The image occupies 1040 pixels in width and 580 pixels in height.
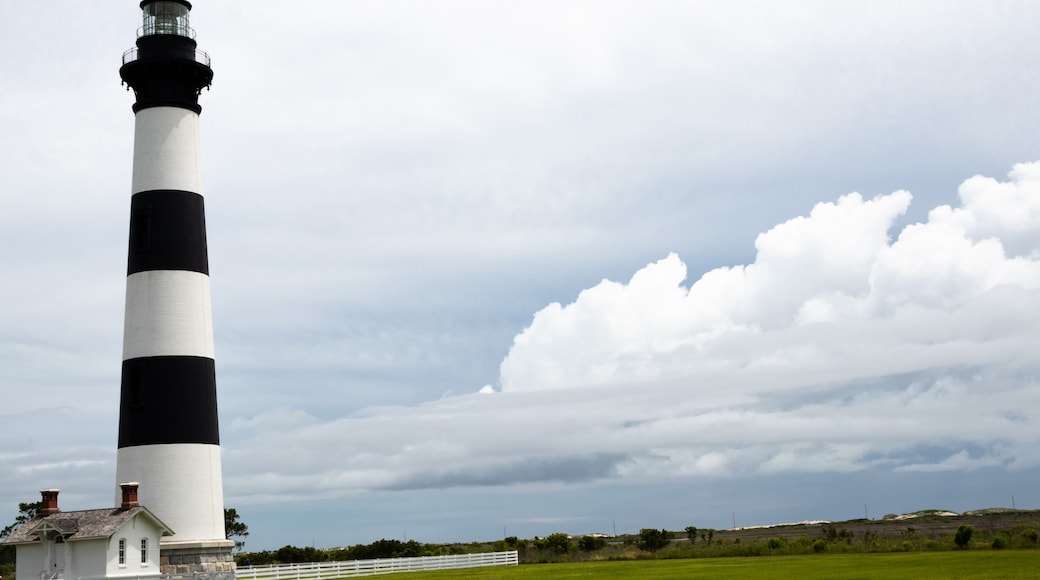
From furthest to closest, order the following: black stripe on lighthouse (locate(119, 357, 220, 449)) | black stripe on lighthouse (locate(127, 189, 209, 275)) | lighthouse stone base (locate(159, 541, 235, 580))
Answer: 1. black stripe on lighthouse (locate(127, 189, 209, 275))
2. black stripe on lighthouse (locate(119, 357, 220, 449))
3. lighthouse stone base (locate(159, 541, 235, 580))

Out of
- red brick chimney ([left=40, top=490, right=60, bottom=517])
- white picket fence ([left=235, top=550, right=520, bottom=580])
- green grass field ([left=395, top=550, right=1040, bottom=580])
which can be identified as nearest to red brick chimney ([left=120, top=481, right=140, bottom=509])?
red brick chimney ([left=40, top=490, right=60, bottom=517])

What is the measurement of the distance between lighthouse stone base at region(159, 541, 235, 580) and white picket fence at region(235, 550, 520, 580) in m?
2.43

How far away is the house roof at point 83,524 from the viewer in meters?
33.0

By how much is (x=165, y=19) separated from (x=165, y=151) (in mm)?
5940

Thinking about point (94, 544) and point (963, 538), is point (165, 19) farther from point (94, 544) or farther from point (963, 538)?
point (963, 538)

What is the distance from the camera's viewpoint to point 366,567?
4884 centimetres

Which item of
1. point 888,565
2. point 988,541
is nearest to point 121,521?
point 888,565

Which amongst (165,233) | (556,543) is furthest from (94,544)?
(556,543)

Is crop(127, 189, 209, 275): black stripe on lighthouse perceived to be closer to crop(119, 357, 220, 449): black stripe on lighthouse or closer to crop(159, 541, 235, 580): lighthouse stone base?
crop(119, 357, 220, 449): black stripe on lighthouse

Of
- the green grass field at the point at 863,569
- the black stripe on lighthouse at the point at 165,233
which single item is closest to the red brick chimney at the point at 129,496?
the black stripe on lighthouse at the point at 165,233

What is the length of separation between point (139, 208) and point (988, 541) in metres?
44.2

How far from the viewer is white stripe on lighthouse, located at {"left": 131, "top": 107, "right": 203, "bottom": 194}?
37.2 metres

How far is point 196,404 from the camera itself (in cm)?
3566

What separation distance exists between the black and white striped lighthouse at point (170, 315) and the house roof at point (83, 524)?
116 cm
